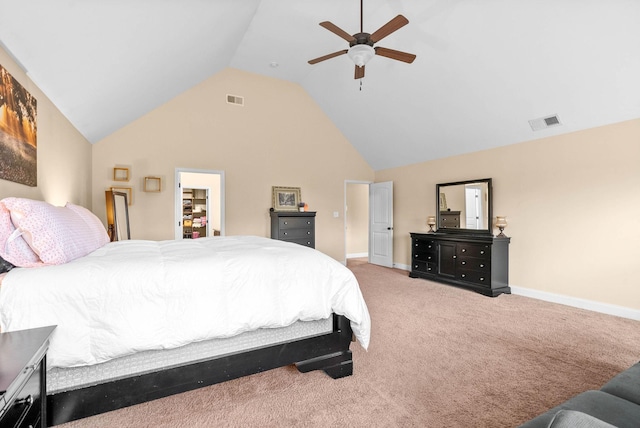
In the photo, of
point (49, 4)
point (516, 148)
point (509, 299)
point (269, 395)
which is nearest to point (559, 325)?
point (509, 299)

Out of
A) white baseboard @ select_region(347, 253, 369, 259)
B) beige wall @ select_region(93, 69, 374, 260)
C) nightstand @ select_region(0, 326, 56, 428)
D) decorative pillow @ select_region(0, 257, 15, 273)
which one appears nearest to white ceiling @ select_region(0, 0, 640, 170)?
beige wall @ select_region(93, 69, 374, 260)

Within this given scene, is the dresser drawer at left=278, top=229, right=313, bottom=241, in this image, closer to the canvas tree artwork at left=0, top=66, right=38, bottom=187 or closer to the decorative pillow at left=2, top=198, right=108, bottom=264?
the canvas tree artwork at left=0, top=66, right=38, bottom=187

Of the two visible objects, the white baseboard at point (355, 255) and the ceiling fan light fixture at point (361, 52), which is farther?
the white baseboard at point (355, 255)

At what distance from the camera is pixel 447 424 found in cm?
163

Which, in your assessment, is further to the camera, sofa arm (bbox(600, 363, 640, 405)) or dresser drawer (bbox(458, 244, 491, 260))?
dresser drawer (bbox(458, 244, 491, 260))

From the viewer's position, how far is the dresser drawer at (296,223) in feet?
18.2

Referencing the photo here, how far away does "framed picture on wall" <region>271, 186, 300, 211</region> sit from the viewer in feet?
19.2

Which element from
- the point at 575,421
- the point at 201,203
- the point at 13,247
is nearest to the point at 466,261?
the point at 575,421

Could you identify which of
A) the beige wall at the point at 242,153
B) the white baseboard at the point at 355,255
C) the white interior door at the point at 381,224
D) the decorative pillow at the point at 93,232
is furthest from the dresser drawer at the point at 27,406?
the white baseboard at the point at 355,255

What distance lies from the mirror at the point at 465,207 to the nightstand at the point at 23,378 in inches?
201

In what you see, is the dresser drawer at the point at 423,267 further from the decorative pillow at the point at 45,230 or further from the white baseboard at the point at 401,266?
the decorative pillow at the point at 45,230

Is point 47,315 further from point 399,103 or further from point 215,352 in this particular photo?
point 399,103

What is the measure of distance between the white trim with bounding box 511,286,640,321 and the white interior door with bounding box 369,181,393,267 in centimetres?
260

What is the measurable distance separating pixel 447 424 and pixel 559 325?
2320 mm
